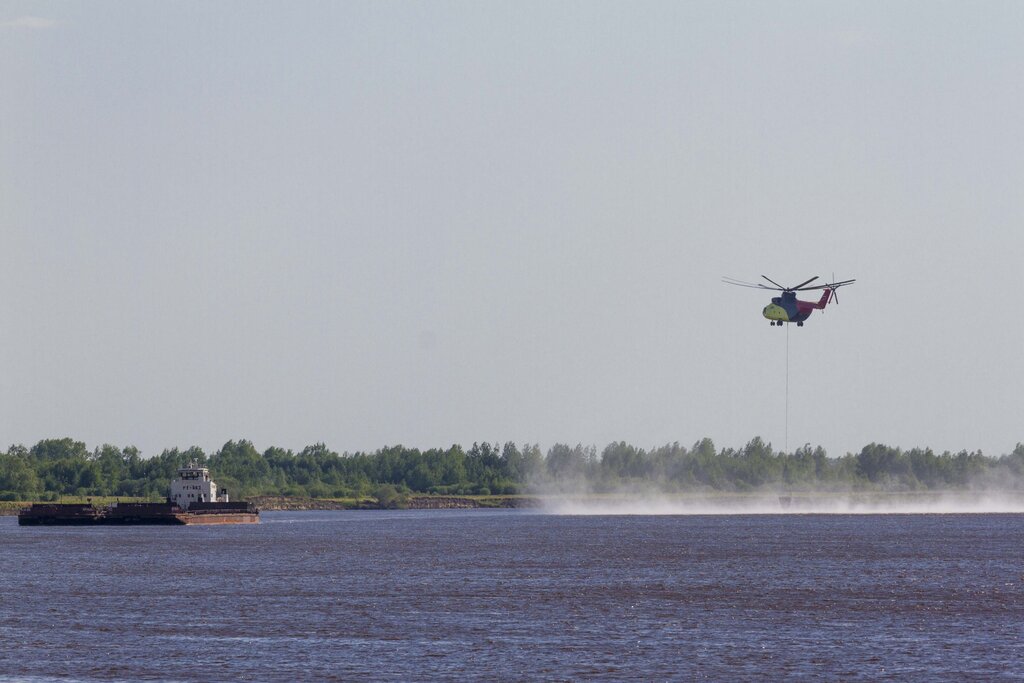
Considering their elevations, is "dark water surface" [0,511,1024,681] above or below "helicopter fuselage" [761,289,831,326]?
below

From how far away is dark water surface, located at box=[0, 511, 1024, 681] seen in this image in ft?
199

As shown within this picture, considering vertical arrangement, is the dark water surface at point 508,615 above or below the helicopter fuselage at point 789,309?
below

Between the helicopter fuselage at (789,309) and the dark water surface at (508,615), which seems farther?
the helicopter fuselage at (789,309)

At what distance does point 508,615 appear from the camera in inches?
3142

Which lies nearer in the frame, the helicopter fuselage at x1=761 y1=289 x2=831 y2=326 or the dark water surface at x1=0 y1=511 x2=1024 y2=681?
the dark water surface at x1=0 y1=511 x2=1024 y2=681

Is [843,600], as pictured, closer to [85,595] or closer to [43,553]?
[85,595]

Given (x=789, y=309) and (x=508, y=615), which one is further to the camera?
(x=789, y=309)

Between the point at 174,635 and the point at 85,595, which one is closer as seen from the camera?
the point at 174,635

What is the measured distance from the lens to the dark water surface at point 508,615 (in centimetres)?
6053

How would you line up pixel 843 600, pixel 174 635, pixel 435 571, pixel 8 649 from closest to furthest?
pixel 8 649, pixel 174 635, pixel 843 600, pixel 435 571

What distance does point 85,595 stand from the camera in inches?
3652

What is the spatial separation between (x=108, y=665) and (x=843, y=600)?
4564 centimetres

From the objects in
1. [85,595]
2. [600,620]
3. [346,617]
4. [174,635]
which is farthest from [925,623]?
[85,595]

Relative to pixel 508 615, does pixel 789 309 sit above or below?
above
